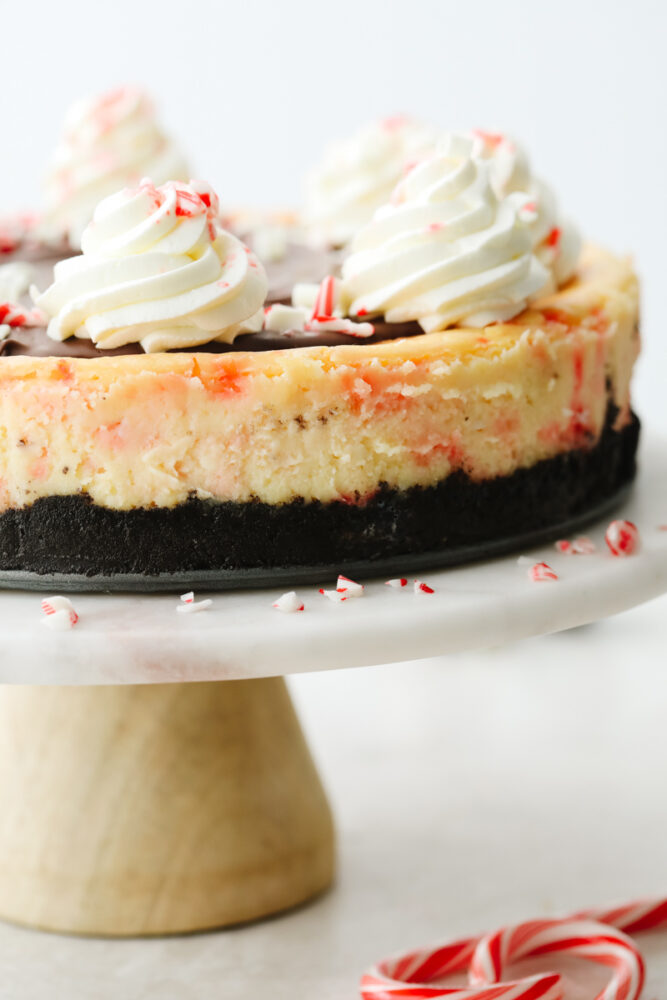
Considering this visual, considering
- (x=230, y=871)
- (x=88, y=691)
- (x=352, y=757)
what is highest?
(x=88, y=691)

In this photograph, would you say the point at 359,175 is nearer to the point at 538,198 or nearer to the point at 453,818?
the point at 538,198

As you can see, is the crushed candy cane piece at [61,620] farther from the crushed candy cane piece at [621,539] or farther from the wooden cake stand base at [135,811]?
the crushed candy cane piece at [621,539]

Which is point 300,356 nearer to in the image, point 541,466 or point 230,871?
point 541,466

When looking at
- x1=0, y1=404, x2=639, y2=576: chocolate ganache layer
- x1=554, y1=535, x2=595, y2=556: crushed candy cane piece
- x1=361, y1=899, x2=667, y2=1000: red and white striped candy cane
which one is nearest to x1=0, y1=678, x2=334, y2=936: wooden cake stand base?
x1=361, y1=899, x2=667, y2=1000: red and white striped candy cane

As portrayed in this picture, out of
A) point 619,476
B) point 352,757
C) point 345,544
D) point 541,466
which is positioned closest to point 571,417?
point 541,466

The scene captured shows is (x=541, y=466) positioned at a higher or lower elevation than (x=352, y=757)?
higher

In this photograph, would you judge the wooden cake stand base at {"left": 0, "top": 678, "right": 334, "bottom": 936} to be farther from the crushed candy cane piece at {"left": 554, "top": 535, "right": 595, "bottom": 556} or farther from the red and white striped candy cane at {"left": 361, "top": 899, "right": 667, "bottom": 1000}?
the crushed candy cane piece at {"left": 554, "top": 535, "right": 595, "bottom": 556}
